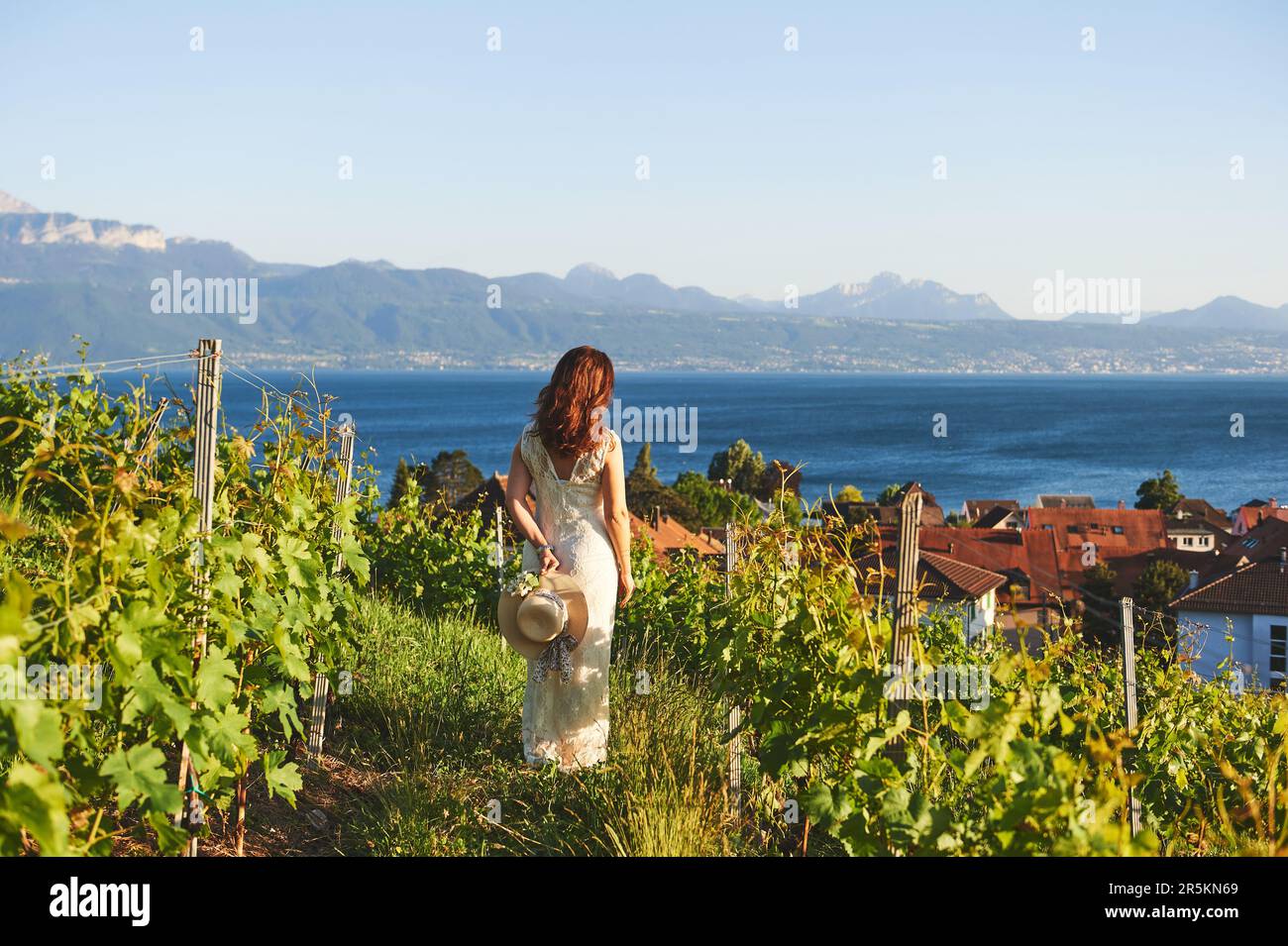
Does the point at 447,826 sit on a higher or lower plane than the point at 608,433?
lower

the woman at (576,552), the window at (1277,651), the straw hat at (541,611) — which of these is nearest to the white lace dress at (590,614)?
the woman at (576,552)

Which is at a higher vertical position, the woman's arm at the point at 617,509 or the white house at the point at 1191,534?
the woman's arm at the point at 617,509

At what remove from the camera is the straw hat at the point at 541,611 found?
5180 millimetres

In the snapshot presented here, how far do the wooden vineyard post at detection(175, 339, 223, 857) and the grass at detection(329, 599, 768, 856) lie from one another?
827 millimetres

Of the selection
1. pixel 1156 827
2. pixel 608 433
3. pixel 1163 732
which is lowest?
pixel 1156 827

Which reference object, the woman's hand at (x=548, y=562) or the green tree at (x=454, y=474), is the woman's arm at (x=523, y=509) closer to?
the woman's hand at (x=548, y=562)

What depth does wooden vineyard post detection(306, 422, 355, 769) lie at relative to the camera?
17.8 feet

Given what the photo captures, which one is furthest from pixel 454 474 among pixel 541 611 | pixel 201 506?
pixel 201 506

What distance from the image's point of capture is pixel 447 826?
459 cm

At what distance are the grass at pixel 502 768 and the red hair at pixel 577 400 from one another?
142cm
